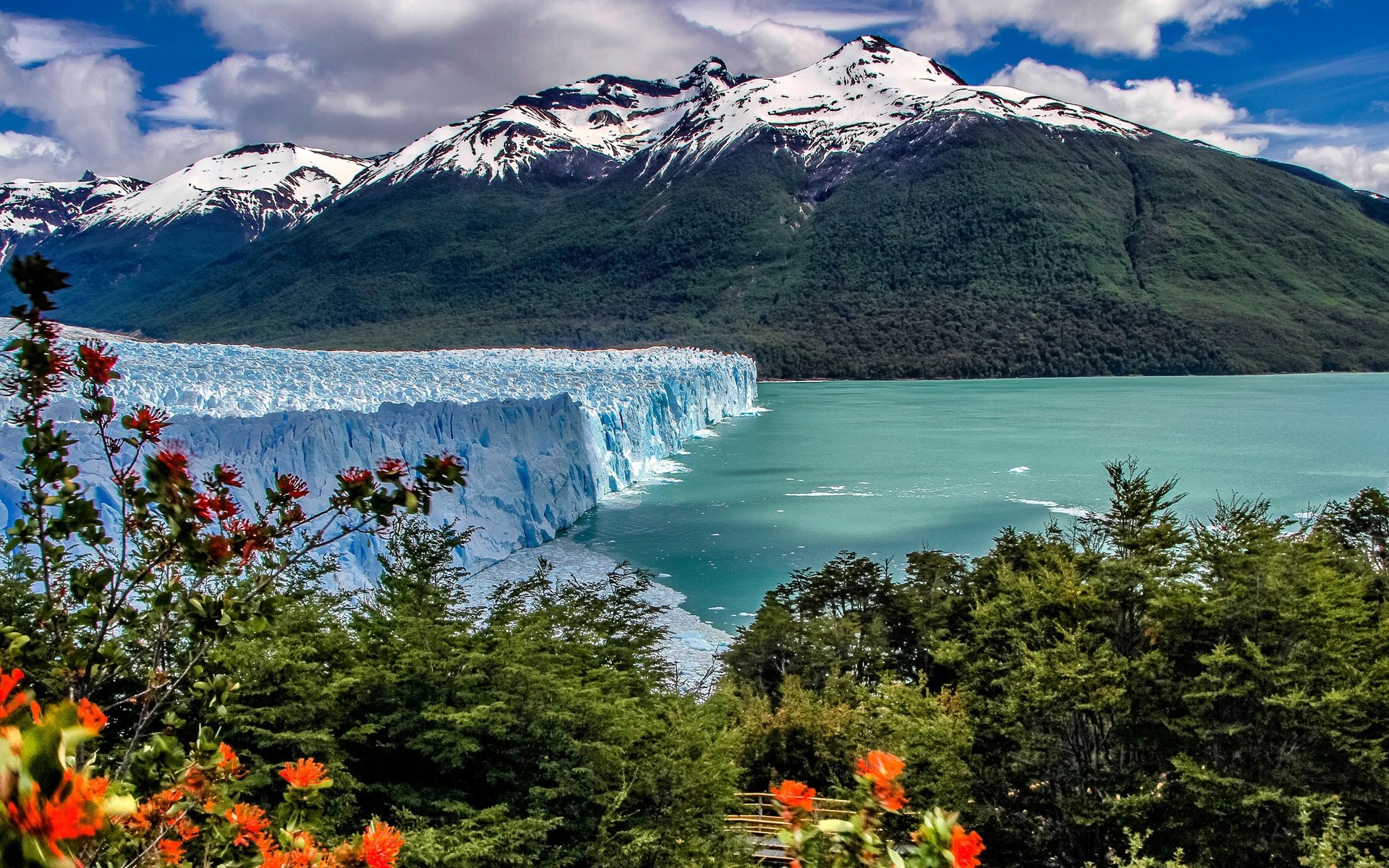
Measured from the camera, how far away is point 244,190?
162250 mm

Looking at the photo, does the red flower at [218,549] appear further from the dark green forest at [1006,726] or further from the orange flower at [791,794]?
the dark green forest at [1006,726]

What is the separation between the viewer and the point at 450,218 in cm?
10788

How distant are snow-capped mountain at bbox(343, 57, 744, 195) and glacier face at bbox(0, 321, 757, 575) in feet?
347

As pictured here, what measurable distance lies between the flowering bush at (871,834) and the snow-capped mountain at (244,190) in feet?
552

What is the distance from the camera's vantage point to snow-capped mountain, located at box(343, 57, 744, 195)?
12781cm

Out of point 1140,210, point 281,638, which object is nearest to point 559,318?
point 1140,210

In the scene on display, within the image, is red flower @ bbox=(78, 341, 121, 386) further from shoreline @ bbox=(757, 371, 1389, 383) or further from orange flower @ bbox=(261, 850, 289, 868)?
shoreline @ bbox=(757, 371, 1389, 383)

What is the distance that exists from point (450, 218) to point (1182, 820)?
111 metres

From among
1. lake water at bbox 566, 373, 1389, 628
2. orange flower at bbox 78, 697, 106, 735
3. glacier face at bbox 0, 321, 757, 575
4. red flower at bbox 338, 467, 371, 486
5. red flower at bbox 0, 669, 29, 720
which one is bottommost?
lake water at bbox 566, 373, 1389, 628

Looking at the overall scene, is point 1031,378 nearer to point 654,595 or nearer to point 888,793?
point 654,595

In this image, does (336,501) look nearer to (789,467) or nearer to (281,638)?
(281,638)

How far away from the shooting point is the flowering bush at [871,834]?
126cm

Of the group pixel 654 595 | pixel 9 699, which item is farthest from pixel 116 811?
pixel 654 595

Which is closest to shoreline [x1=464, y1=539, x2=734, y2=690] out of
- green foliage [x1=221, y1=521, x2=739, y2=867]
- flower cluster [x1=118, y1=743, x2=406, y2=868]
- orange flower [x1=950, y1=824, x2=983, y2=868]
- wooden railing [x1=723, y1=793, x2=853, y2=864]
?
wooden railing [x1=723, y1=793, x2=853, y2=864]
